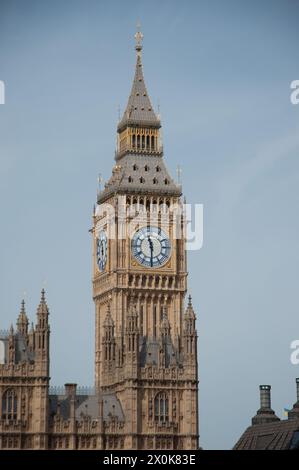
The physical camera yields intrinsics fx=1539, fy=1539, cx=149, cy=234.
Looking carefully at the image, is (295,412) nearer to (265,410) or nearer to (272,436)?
(265,410)

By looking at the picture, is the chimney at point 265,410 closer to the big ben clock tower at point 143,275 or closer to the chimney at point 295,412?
the chimney at point 295,412

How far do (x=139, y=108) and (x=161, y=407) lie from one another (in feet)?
127

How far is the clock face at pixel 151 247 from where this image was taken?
158000 millimetres

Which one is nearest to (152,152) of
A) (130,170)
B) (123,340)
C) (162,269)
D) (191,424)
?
(130,170)

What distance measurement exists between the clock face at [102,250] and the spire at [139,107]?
12.3m

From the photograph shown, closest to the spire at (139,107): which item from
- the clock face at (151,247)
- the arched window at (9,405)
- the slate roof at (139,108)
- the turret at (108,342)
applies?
the slate roof at (139,108)

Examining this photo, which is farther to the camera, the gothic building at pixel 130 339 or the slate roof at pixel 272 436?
the slate roof at pixel 272 436

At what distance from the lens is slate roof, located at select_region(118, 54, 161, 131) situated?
6427 inches

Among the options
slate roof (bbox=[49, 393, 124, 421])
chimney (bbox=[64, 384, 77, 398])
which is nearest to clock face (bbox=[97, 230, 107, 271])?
slate roof (bbox=[49, 393, 124, 421])

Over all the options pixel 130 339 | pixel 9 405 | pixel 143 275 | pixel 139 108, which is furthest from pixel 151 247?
pixel 9 405

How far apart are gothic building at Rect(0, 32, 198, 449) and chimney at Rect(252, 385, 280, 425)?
70.3 feet

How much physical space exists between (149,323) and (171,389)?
1784 cm

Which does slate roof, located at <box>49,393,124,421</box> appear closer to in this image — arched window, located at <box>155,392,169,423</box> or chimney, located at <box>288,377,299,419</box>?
arched window, located at <box>155,392,169,423</box>

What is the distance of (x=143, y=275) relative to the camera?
15750cm
